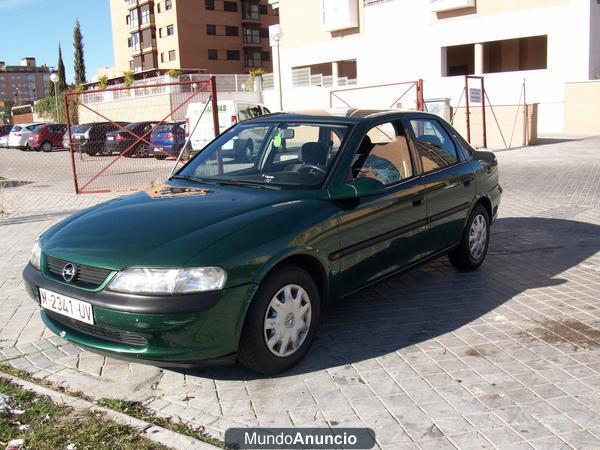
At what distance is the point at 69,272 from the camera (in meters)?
3.72

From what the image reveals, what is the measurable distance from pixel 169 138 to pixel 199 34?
4855 cm

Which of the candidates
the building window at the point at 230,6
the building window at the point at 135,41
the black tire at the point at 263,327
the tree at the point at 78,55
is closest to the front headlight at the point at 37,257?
the black tire at the point at 263,327

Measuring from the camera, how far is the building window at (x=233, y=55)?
226ft

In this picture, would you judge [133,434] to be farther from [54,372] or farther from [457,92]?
[457,92]

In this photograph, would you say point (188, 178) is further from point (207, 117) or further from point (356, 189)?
point (207, 117)

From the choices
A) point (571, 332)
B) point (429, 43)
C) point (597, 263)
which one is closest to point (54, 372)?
point (571, 332)

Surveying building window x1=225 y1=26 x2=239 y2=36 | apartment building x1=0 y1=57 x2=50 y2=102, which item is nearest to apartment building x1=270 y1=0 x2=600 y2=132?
building window x1=225 y1=26 x2=239 y2=36

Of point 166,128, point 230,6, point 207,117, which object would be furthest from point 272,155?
point 230,6

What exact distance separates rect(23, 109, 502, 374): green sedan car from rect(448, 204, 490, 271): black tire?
0.32 metres

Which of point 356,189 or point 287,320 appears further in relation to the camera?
point 356,189

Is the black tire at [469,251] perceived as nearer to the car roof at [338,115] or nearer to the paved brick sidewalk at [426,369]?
the paved brick sidewalk at [426,369]

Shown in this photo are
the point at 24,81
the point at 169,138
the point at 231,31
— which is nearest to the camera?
the point at 169,138

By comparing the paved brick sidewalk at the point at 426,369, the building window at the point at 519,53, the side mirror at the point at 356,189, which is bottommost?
the paved brick sidewalk at the point at 426,369

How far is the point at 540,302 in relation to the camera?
5.32 metres
